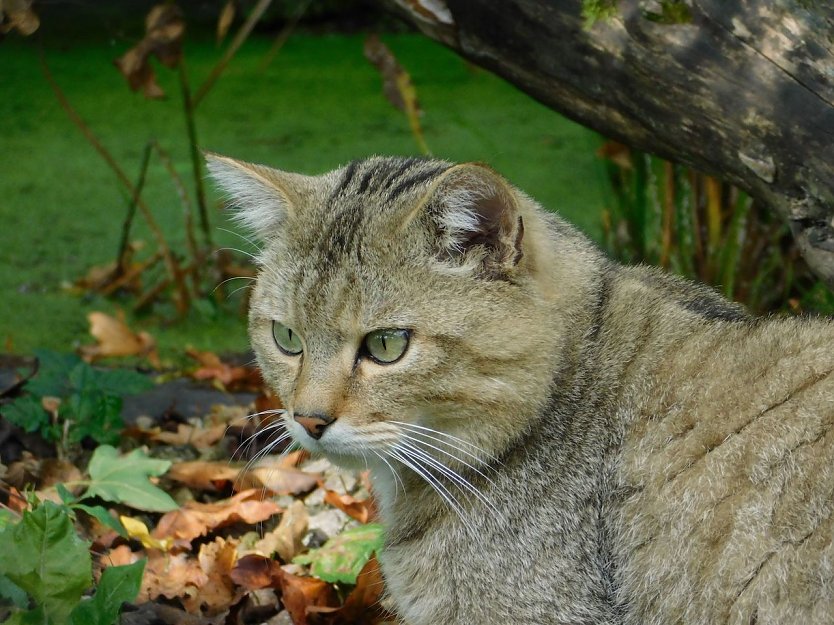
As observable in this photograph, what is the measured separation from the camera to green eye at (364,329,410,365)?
247 centimetres

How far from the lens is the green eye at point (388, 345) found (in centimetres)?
247

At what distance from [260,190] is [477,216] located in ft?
2.24

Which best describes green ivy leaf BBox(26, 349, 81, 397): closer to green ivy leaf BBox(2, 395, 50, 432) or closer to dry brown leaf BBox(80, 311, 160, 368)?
green ivy leaf BBox(2, 395, 50, 432)

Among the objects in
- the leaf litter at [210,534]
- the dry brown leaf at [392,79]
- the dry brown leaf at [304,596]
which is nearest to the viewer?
the leaf litter at [210,534]

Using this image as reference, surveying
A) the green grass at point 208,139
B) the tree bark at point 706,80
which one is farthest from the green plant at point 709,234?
the tree bark at point 706,80

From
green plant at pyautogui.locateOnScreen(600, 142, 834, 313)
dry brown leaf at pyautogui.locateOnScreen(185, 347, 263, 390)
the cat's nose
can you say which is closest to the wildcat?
the cat's nose

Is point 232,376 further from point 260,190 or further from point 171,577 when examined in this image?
point 260,190

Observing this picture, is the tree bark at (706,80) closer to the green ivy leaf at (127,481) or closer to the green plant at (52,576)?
the green ivy leaf at (127,481)

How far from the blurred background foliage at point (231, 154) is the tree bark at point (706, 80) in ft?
2.40

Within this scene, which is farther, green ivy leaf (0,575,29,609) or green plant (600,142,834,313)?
green plant (600,142,834,313)

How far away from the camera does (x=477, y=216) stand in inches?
95.3

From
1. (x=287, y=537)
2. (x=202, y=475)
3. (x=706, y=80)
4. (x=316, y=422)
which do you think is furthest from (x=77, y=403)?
(x=706, y=80)

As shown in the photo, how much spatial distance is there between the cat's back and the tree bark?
56 centimetres

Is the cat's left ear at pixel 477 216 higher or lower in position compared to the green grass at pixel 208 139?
higher
